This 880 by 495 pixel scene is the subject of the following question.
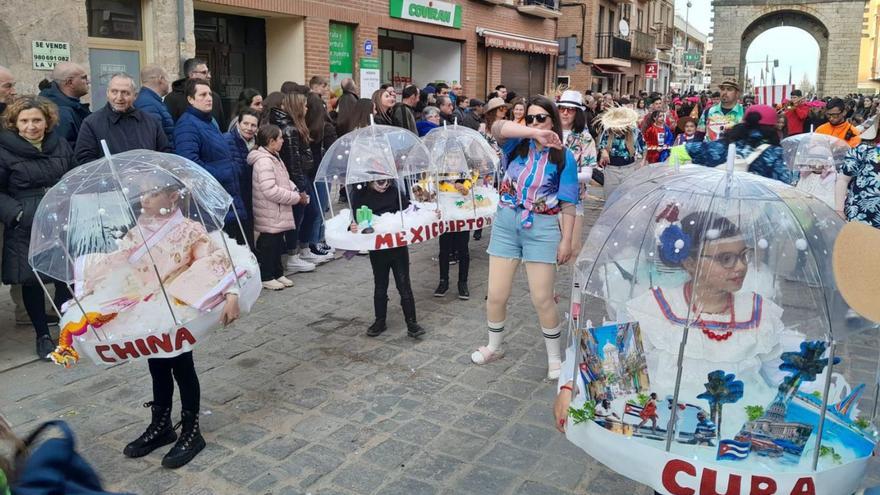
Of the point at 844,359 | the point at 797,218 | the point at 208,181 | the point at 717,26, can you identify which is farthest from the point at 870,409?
the point at 717,26

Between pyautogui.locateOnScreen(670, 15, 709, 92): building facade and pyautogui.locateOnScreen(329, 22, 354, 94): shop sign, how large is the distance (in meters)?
49.3

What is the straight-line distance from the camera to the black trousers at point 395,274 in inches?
216

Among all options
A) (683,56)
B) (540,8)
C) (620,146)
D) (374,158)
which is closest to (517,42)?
(540,8)

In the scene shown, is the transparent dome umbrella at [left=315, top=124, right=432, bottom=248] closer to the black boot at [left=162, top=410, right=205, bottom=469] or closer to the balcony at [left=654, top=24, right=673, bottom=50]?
the black boot at [left=162, top=410, right=205, bottom=469]

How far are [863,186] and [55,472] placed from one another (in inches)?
202

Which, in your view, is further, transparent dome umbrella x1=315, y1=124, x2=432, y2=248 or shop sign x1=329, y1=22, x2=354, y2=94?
shop sign x1=329, y1=22, x2=354, y2=94

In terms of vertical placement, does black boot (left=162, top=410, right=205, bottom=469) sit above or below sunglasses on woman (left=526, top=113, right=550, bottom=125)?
below

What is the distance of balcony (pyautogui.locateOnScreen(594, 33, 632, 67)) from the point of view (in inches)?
1267

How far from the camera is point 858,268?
2.21m

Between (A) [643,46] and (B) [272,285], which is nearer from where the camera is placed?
(B) [272,285]

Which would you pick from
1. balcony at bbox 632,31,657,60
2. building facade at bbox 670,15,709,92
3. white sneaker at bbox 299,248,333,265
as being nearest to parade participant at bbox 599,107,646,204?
white sneaker at bbox 299,248,333,265

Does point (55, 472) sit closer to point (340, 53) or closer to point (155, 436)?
point (155, 436)

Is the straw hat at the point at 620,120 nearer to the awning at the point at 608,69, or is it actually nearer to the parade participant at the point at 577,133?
the parade participant at the point at 577,133

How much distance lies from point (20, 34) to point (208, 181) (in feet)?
22.0
